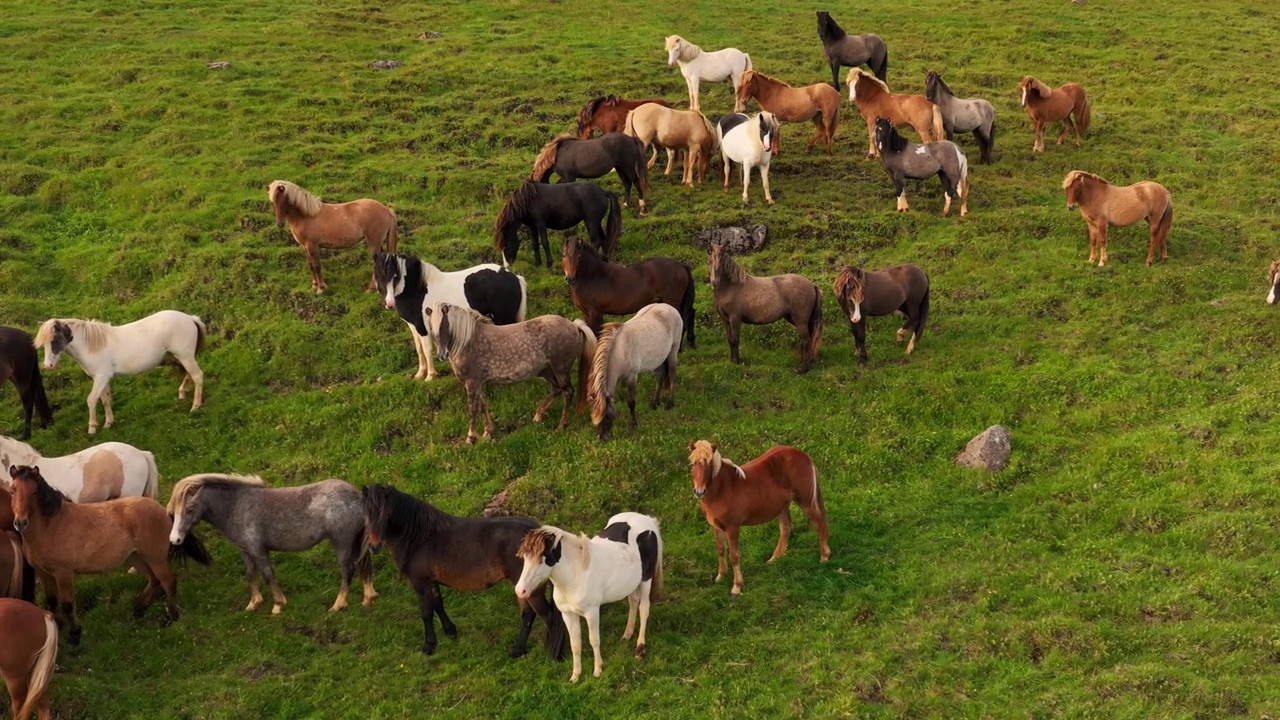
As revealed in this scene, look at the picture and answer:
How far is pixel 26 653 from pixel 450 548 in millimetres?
3535

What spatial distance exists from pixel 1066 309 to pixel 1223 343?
222 cm

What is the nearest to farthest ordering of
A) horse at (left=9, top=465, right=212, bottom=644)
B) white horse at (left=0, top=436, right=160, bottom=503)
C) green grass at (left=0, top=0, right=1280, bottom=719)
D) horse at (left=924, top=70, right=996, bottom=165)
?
green grass at (left=0, top=0, right=1280, bottom=719) → horse at (left=9, top=465, right=212, bottom=644) → white horse at (left=0, top=436, right=160, bottom=503) → horse at (left=924, top=70, right=996, bottom=165)

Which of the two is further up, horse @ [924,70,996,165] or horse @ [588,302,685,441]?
horse @ [924,70,996,165]

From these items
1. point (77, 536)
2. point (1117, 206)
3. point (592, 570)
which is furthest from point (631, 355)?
point (1117, 206)

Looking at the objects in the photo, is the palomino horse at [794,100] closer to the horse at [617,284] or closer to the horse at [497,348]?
the horse at [617,284]

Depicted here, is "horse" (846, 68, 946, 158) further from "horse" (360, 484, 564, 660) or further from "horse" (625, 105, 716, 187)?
"horse" (360, 484, 564, 660)

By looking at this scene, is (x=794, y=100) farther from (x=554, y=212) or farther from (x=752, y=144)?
(x=554, y=212)

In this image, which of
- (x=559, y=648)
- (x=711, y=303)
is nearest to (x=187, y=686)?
(x=559, y=648)

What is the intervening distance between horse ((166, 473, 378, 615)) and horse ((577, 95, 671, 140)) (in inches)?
453

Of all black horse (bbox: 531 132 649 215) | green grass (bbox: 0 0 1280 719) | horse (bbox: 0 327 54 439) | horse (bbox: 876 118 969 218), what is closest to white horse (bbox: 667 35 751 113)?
green grass (bbox: 0 0 1280 719)

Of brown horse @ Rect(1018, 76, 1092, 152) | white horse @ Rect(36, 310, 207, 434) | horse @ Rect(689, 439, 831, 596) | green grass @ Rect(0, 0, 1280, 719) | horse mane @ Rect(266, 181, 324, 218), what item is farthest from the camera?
brown horse @ Rect(1018, 76, 1092, 152)

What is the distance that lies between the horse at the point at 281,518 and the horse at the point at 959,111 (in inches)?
595

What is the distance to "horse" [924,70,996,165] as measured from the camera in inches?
799

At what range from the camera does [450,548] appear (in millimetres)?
9328
